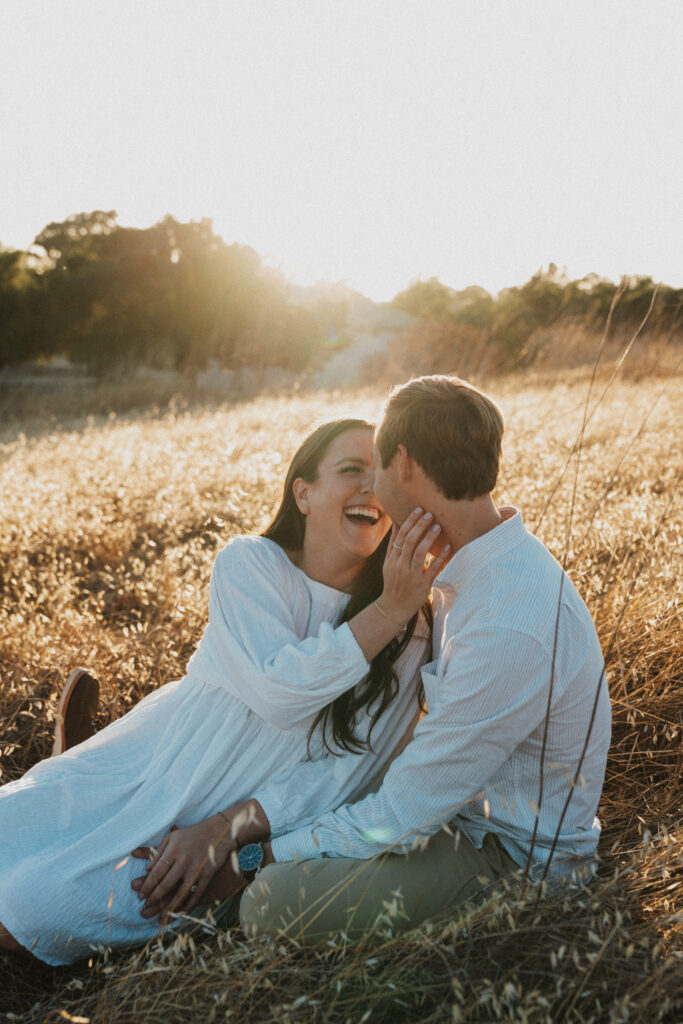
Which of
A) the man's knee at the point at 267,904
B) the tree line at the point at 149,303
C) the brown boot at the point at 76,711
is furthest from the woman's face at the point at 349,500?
the tree line at the point at 149,303

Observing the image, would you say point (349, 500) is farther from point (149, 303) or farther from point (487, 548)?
point (149, 303)

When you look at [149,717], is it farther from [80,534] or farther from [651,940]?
[80,534]

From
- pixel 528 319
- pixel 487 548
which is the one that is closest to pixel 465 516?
pixel 487 548

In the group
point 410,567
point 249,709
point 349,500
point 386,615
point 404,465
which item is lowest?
point 249,709

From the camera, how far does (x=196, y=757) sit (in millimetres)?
2609

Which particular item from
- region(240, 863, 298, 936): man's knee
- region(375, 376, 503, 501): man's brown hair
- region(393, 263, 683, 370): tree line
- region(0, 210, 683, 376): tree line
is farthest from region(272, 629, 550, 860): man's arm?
region(0, 210, 683, 376): tree line

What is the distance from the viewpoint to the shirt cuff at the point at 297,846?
222 centimetres

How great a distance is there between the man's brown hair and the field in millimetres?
278

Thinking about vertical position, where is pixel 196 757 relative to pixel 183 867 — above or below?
above

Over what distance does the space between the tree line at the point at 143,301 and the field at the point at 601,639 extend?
20544 millimetres

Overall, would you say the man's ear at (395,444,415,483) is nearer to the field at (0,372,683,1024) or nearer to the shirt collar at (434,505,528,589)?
the shirt collar at (434,505,528,589)

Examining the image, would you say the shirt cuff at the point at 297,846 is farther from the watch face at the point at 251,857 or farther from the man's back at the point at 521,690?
the man's back at the point at 521,690

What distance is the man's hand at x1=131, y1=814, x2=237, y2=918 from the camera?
2.29 meters

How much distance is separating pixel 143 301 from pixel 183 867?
93.0ft
